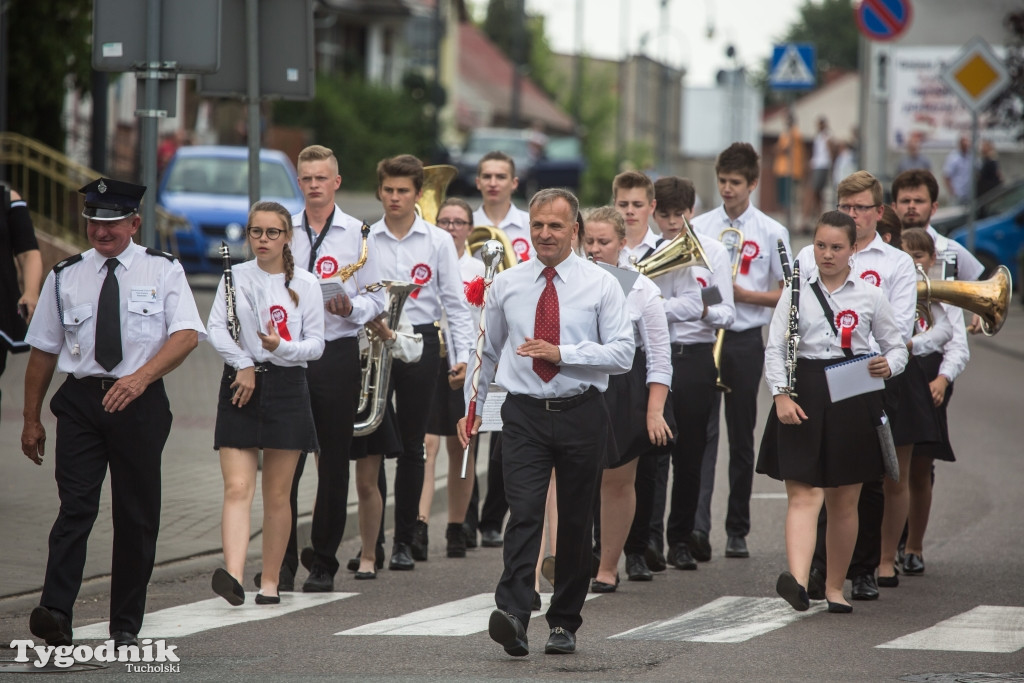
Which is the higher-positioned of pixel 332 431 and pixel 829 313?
pixel 829 313

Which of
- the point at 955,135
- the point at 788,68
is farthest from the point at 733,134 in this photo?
the point at 788,68

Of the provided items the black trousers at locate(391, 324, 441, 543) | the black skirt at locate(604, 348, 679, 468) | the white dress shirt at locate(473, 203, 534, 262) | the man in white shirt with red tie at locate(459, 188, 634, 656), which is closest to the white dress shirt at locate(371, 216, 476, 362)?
the black trousers at locate(391, 324, 441, 543)

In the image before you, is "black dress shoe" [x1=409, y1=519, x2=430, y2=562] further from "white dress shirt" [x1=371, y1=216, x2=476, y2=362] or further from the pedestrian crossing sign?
the pedestrian crossing sign

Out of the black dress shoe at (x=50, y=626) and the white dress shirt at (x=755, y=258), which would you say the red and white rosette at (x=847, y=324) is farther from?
the black dress shoe at (x=50, y=626)

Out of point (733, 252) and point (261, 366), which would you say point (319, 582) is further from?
point (733, 252)

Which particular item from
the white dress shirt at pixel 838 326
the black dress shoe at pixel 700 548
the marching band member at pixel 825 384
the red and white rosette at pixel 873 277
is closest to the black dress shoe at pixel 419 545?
the black dress shoe at pixel 700 548

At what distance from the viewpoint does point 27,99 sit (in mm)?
23094

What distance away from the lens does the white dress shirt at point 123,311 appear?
23.9ft

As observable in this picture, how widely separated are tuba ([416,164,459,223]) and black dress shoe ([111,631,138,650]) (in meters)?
4.21

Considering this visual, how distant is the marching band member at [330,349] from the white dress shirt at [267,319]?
38cm

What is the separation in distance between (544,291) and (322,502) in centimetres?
226

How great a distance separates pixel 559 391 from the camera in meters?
7.30

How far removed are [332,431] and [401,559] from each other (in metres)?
1.22

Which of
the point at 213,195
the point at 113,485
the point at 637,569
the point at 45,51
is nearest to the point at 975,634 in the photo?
the point at 637,569
